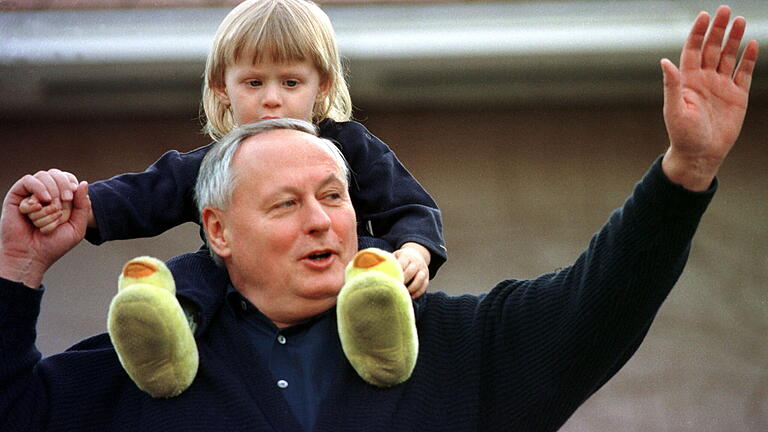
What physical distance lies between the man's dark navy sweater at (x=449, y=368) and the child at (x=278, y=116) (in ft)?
0.55

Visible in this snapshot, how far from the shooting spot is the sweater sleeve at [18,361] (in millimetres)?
2125

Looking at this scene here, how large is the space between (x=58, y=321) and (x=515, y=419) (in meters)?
2.95

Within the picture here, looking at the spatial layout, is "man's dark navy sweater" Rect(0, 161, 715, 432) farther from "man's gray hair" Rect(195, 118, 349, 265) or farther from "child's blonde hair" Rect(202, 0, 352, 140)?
"child's blonde hair" Rect(202, 0, 352, 140)

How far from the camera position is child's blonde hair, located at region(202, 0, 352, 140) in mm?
2527

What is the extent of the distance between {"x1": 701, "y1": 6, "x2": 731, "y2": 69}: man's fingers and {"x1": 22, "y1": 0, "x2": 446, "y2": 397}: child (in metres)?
0.65

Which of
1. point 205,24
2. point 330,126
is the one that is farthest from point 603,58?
point 330,126

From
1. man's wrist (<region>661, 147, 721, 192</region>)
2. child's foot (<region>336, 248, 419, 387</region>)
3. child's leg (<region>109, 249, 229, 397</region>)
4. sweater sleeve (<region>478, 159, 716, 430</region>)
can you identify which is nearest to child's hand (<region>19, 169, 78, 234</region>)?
child's leg (<region>109, 249, 229, 397</region>)

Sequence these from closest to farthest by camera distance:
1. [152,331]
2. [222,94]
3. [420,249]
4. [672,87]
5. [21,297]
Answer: [672,87], [152,331], [21,297], [420,249], [222,94]

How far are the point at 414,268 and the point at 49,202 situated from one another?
2.22ft

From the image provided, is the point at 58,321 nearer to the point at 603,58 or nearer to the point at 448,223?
the point at 448,223

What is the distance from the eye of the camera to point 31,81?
4.21 meters

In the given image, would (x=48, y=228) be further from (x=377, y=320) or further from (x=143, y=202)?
(x=377, y=320)

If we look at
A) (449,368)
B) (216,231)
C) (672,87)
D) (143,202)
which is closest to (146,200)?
(143,202)

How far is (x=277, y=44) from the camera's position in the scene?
2.52 m
